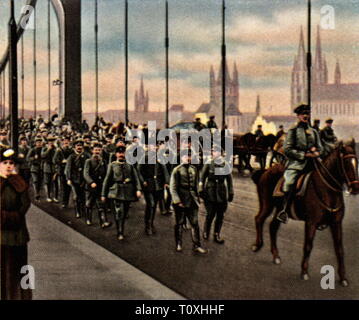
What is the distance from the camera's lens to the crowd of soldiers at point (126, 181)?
10.9 meters

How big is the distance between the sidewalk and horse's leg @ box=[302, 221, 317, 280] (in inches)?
79.3

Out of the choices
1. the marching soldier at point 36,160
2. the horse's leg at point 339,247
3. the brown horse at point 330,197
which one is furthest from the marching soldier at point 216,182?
the marching soldier at point 36,160

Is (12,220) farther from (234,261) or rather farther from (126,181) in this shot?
(126,181)

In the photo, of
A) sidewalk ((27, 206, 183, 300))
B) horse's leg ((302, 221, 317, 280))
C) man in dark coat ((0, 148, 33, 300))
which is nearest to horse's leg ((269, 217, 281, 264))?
horse's leg ((302, 221, 317, 280))

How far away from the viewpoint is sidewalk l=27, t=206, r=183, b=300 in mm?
8898

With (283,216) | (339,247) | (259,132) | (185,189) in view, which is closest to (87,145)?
(185,189)

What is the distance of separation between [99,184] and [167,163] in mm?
1552

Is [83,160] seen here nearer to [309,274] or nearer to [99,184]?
[99,184]

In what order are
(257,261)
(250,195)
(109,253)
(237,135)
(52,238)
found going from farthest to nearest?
(237,135)
(250,195)
(52,238)
(109,253)
(257,261)

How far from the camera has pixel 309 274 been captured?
32.1 feet

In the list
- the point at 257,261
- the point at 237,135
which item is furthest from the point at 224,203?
the point at 237,135

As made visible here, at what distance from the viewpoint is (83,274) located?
978 centimetres

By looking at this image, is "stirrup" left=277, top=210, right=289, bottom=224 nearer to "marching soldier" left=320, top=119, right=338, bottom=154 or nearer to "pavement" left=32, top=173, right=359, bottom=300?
"pavement" left=32, top=173, right=359, bottom=300

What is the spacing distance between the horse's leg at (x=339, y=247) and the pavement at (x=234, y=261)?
140 millimetres
